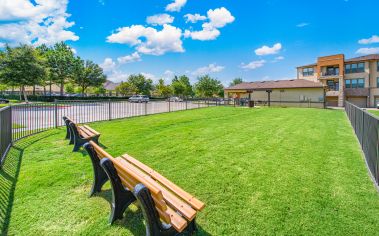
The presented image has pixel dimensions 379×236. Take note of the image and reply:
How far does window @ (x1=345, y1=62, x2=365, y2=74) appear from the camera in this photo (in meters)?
42.5

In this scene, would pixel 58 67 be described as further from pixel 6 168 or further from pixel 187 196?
pixel 187 196

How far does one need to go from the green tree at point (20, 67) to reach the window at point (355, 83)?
53.0 meters

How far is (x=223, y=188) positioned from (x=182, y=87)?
201 ft

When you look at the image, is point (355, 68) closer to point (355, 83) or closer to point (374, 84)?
point (355, 83)

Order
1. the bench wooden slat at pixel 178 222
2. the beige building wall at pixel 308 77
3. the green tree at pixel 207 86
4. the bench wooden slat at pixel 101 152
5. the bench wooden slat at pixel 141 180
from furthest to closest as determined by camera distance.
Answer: the green tree at pixel 207 86 → the beige building wall at pixel 308 77 → the bench wooden slat at pixel 101 152 → the bench wooden slat at pixel 178 222 → the bench wooden slat at pixel 141 180

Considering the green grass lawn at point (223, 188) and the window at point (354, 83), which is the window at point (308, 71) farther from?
the green grass lawn at point (223, 188)

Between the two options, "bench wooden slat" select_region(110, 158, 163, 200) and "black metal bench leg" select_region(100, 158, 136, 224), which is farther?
"black metal bench leg" select_region(100, 158, 136, 224)

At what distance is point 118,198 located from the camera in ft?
9.68

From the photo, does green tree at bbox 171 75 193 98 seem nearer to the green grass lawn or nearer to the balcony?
the balcony

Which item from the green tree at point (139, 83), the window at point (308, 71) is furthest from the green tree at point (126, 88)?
the window at point (308, 71)

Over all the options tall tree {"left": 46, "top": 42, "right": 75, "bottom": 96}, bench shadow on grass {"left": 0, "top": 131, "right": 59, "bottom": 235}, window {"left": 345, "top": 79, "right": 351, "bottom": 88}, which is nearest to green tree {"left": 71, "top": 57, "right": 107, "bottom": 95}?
tall tree {"left": 46, "top": 42, "right": 75, "bottom": 96}

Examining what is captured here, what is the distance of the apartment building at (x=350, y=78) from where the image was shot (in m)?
41.7

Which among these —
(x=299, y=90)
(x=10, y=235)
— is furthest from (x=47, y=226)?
(x=299, y=90)

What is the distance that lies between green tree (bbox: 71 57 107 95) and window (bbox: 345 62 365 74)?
50.9 m
